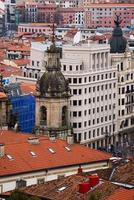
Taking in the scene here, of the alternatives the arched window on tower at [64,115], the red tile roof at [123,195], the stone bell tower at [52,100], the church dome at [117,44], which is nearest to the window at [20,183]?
the red tile roof at [123,195]

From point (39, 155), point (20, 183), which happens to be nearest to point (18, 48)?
point (39, 155)

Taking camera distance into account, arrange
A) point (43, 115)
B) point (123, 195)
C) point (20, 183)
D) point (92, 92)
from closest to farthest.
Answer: point (123, 195), point (20, 183), point (43, 115), point (92, 92)

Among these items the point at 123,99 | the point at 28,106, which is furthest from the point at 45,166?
the point at 123,99

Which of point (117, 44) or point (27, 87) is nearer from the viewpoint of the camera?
point (27, 87)

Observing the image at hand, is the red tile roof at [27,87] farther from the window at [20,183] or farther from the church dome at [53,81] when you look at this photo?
the window at [20,183]

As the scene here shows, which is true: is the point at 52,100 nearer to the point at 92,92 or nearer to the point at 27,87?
the point at 92,92

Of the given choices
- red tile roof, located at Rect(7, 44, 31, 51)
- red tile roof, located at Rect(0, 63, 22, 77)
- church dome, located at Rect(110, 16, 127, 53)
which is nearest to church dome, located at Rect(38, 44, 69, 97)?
church dome, located at Rect(110, 16, 127, 53)
